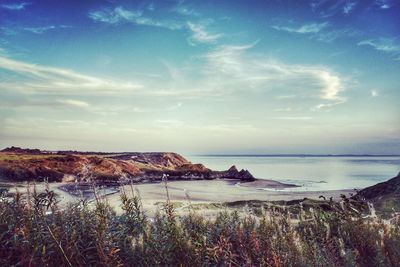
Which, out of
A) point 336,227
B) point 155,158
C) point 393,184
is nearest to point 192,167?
point 155,158

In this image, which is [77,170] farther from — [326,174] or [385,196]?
[326,174]

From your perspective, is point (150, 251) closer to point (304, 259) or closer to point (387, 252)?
point (304, 259)

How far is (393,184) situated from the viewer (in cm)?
2008

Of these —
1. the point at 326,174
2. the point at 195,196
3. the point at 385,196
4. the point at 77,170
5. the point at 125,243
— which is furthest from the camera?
the point at 326,174

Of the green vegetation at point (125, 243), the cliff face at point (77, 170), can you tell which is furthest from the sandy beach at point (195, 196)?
the green vegetation at point (125, 243)

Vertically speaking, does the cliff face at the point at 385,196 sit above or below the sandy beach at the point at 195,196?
above

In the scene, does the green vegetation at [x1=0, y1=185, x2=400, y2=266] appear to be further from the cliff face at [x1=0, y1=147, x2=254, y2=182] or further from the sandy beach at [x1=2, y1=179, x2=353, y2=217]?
the cliff face at [x1=0, y1=147, x2=254, y2=182]

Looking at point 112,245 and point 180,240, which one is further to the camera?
point 180,240

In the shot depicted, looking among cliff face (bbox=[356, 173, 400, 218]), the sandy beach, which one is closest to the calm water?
A: the sandy beach

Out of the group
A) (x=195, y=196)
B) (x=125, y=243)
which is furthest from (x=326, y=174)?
(x=125, y=243)

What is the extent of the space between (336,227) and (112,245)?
573 cm

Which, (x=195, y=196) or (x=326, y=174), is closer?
(x=195, y=196)

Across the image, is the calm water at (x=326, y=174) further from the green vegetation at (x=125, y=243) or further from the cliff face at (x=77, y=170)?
the green vegetation at (x=125, y=243)

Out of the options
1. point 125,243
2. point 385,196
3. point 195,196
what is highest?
point 125,243
